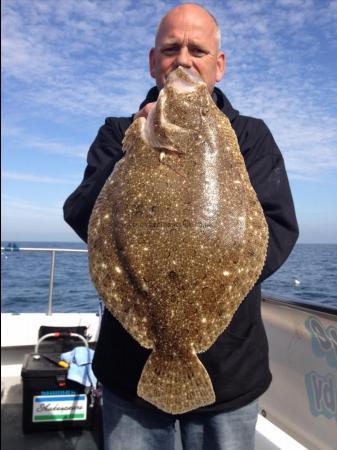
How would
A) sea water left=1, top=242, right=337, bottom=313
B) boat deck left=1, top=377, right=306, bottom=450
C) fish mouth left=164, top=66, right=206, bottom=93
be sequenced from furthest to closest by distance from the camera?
boat deck left=1, top=377, right=306, bottom=450 → sea water left=1, top=242, right=337, bottom=313 → fish mouth left=164, top=66, right=206, bottom=93

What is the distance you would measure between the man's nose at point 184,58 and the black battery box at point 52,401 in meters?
4.10

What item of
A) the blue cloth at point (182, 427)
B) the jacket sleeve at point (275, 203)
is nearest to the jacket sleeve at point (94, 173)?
the jacket sleeve at point (275, 203)

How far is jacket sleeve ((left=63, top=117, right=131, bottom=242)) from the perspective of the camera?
188 centimetres

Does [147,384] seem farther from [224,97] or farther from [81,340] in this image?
[81,340]

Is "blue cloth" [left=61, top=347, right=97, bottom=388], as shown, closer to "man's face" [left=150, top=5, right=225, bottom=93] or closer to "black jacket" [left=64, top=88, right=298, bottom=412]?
"black jacket" [left=64, top=88, right=298, bottom=412]

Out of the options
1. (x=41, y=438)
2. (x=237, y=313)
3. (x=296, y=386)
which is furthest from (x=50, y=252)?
(x=237, y=313)

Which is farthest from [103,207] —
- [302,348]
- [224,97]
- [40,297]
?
[40,297]

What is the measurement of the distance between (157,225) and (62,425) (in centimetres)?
430

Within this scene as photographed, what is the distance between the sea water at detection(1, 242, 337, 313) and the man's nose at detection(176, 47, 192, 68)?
1174 millimetres

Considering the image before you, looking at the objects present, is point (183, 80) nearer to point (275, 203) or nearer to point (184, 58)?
point (184, 58)

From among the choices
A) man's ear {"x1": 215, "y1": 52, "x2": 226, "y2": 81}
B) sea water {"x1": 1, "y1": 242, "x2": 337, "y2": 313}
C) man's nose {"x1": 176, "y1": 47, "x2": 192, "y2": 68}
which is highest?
man's ear {"x1": 215, "y1": 52, "x2": 226, "y2": 81}

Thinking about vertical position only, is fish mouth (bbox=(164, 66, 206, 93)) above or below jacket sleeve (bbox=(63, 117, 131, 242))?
above

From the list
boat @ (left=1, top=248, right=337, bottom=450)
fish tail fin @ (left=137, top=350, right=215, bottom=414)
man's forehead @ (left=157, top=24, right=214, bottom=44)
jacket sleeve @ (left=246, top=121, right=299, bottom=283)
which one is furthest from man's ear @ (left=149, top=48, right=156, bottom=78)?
boat @ (left=1, top=248, right=337, bottom=450)

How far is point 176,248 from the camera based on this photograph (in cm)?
162
